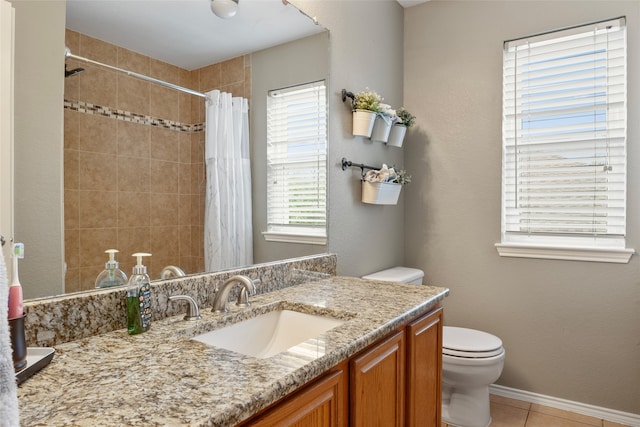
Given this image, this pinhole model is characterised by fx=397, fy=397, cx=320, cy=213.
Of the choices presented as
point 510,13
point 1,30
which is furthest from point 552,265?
point 1,30

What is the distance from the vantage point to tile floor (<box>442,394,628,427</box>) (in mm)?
2207

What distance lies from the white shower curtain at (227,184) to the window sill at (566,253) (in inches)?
66.3

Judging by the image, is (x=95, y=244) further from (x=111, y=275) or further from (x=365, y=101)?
(x=365, y=101)

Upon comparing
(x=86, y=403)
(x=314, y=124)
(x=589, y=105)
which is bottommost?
(x=86, y=403)

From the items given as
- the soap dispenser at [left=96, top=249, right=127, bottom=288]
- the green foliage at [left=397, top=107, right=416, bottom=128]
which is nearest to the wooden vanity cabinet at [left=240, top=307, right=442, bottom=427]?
the soap dispenser at [left=96, top=249, right=127, bottom=288]

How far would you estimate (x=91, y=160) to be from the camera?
43.4 inches

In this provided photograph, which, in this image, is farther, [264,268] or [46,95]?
[264,268]

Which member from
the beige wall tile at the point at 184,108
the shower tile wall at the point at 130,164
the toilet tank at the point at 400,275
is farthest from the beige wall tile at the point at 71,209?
the toilet tank at the point at 400,275

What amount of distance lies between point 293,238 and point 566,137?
1.72 meters

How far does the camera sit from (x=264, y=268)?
165cm

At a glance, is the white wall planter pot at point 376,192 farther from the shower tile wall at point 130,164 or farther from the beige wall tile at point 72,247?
the beige wall tile at point 72,247

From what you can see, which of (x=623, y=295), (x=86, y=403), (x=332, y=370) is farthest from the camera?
(x=623, y=295)

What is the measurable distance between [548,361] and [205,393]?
2361 mm

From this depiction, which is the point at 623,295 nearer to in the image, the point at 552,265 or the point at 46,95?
the point at 552,265
